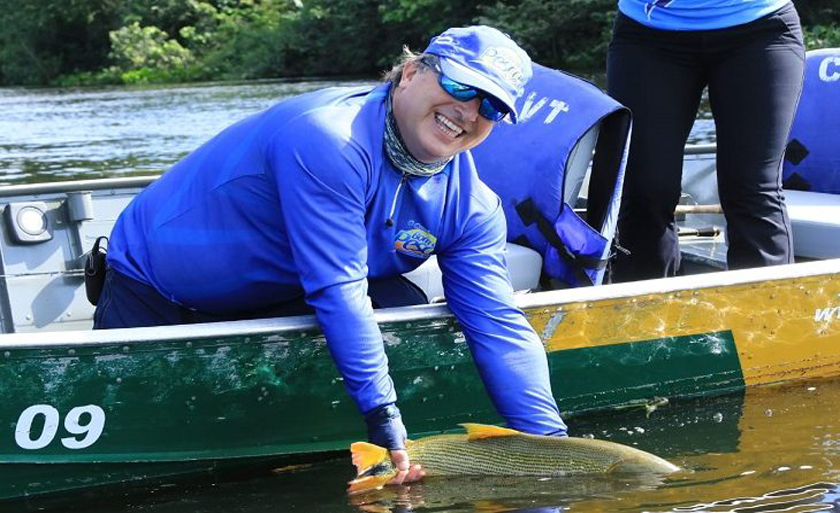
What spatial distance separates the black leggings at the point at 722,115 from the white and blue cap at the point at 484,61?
1.44 meters

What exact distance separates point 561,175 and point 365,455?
1.78 meters

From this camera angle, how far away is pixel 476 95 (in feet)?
10.6

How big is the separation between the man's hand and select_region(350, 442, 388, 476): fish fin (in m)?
0.05

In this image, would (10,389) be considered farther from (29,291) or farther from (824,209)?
(824,209)

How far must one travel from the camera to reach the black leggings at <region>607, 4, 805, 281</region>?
14.9ft

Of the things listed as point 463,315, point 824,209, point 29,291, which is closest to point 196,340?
point 463,315

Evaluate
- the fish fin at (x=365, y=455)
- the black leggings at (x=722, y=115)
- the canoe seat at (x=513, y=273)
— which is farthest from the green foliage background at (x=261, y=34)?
the fish fin at (x=365, y=455)

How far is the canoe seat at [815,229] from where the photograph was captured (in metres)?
5.21

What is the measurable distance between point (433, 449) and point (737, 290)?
1671mm

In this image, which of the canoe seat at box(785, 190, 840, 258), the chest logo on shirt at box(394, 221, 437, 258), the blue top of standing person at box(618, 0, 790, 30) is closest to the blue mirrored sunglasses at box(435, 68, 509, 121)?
the chest logo on shirt at box(394, 221, 437, 258)

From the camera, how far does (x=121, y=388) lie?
3.74 m

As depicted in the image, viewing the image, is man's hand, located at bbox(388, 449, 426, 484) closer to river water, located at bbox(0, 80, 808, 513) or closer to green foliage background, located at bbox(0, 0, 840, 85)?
river water, located at bbox(0, 80, 808, 513)

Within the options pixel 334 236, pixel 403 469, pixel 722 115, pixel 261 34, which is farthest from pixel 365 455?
pixel 261 34

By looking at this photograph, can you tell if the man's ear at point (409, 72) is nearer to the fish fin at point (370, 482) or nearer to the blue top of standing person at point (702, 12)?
the fish fin at point (370, 482)
